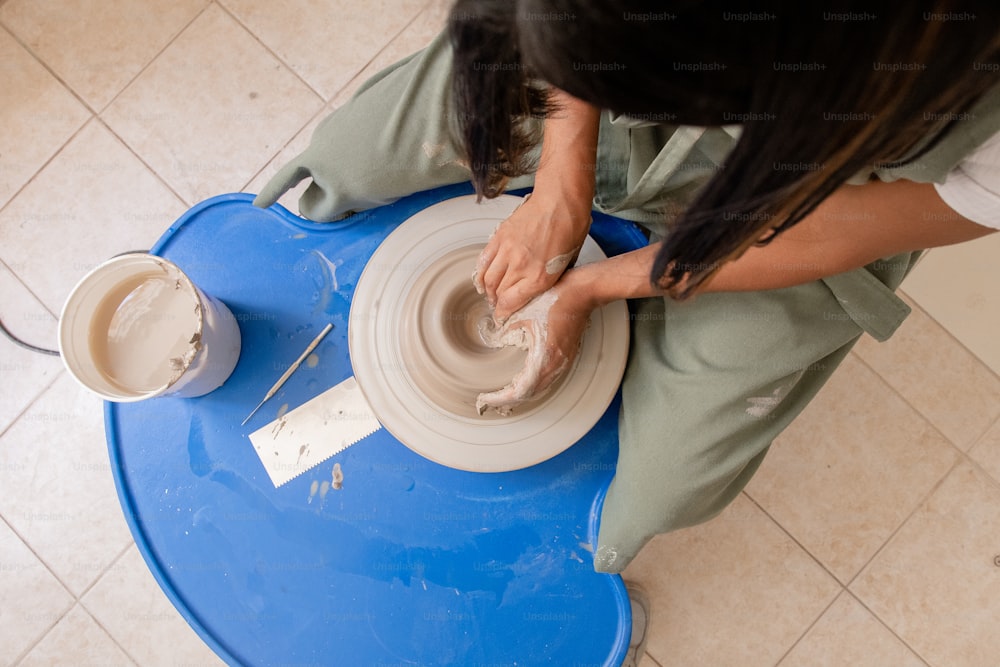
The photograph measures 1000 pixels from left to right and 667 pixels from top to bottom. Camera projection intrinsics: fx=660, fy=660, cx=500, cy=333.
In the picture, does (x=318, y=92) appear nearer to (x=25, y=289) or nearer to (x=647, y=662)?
(x=25, y=289)

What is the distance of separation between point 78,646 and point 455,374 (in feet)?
3.97

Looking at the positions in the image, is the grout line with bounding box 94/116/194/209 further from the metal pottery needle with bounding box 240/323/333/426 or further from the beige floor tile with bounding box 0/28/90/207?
the metal pottery needle with bounding box 240/323/333/426

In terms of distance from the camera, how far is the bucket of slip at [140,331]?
0.96 meters

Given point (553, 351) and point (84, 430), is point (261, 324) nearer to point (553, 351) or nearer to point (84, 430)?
point (553, 351)

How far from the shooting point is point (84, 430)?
1.52 metres

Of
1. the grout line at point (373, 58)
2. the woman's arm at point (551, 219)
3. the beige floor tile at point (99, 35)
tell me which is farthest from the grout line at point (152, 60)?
the woman's arm at point (551, 219)

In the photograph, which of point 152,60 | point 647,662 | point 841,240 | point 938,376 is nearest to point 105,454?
point 152,60

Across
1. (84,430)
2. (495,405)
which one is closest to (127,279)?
(495,405)

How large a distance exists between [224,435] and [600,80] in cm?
85

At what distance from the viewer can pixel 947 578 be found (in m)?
1.42

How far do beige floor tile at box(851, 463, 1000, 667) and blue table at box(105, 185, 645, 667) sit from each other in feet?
2.55

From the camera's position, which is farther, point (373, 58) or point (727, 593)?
point (373, 58)

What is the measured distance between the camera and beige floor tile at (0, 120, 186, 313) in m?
1.54

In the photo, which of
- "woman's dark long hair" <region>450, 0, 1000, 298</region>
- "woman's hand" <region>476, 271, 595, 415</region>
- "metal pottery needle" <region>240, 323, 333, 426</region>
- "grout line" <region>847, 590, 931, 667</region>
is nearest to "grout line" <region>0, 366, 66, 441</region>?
"metal pottery needle" <region>240, 323, 333, 426</region>
